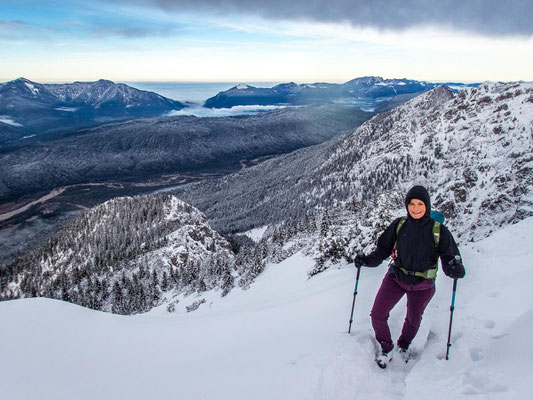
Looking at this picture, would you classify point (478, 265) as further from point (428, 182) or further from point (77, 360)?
point (428, 182)

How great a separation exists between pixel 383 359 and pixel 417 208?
359 cm

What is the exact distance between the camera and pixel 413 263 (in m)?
7.24

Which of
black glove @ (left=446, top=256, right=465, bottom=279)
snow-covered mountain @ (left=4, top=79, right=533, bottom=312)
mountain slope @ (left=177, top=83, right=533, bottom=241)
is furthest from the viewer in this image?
mountain slope @ (left=177, top=83, right=533, bottom=241)

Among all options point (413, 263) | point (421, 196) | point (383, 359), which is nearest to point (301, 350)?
point (383, 359)

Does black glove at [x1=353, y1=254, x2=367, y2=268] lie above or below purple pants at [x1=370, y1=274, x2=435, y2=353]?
above

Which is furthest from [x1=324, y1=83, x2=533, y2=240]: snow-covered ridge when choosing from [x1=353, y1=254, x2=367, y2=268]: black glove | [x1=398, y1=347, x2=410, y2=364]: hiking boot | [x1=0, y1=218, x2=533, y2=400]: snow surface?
[x1=353, y1=254, x2=367, y2=268]: black glove

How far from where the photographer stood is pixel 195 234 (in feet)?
298

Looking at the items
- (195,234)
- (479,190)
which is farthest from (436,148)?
(195,234)

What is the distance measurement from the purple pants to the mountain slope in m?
27.9

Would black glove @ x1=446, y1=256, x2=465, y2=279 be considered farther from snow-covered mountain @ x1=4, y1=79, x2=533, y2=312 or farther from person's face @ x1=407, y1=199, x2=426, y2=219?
snow-covered mountain @ x1=4, y1=79, x2=533, y2=312

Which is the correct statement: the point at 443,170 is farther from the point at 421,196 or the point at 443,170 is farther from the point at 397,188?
the point at 421,196

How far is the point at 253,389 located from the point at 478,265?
9.13 metres

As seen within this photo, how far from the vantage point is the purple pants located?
24.3ft

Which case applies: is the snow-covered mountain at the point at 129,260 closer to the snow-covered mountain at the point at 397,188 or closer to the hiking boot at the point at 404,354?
the snow-covered mountain at the point at 397,188
